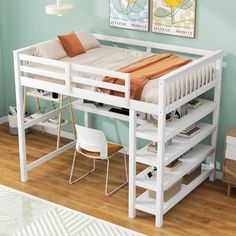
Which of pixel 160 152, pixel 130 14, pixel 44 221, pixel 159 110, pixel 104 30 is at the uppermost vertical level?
pixel 130 14

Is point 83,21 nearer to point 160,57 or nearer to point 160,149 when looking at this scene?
point 160,57

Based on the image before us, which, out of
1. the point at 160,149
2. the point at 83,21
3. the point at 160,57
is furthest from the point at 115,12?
the point at 160,149

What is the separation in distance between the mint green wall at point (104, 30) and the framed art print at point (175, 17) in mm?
55

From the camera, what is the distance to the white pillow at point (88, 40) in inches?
203

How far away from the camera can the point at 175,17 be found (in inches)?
192

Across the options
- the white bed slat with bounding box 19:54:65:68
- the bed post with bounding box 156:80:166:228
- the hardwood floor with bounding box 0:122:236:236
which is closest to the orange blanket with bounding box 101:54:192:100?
the bed post with bounding box 156:80:166:228

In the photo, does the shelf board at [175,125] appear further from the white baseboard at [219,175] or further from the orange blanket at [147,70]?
the white baseboard at [219,175]

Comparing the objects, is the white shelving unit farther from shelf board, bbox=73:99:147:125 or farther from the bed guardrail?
shelf board, bbox=73:99:147:125

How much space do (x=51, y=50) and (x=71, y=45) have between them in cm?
22

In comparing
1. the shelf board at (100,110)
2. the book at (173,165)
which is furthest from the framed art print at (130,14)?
the book at (173,165)

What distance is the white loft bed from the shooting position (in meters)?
4.12

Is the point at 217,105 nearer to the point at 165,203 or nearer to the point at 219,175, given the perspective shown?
the point at 219,175

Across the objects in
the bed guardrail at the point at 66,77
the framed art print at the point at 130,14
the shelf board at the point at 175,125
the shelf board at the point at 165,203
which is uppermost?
the framed art print at the point at 130,14

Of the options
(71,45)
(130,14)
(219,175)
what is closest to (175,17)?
(130,14)
